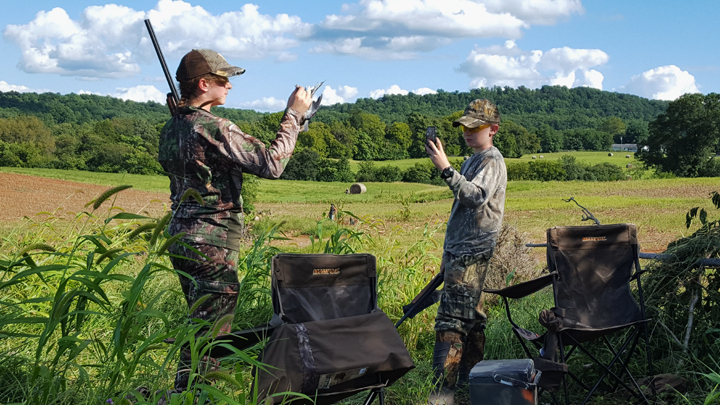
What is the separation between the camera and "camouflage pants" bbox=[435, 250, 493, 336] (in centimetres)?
369

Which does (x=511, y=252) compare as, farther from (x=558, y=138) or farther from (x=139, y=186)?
(x=558, y=138)

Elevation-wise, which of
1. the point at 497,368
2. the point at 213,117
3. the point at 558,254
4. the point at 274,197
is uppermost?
the point at 213,117

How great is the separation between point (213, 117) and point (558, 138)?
92.1 metres

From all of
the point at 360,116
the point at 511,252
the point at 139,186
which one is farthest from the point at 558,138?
the point at 511,252

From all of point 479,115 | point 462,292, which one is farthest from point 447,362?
point 479,115

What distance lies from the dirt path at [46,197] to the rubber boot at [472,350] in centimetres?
1191

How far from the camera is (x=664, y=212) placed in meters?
20.8

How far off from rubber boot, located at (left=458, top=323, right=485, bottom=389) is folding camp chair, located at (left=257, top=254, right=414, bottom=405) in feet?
2.93

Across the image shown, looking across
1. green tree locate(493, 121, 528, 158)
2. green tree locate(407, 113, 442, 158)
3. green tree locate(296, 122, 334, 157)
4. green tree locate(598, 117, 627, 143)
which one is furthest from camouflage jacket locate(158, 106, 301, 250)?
green tree locate(598, 117, 627, 143)

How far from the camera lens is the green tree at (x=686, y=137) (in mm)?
57531

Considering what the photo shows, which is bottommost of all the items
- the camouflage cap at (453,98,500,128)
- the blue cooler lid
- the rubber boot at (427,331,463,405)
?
the rubber boot at (427,331,463,405)

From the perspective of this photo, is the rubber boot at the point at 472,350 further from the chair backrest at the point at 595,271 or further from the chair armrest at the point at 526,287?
the chair backrest at the point at 595,271

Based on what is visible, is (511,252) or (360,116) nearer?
(511,252)

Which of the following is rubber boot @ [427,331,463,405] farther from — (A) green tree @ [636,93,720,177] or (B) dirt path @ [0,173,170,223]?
(A) green tree @ [636,93,720,177]
